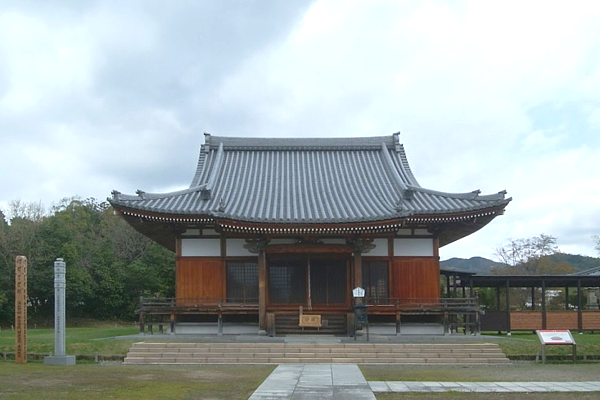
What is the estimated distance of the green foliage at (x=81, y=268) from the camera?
141 feet

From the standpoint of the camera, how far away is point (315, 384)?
501 inches

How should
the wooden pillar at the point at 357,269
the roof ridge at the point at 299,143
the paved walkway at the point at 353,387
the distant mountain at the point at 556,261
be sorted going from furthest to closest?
the distant mountain at the point at 556,261 → the roof ridge at the point at 299,143 → the wooden pillar at the point at 357,269 → the paved walkway at the point at 353,387

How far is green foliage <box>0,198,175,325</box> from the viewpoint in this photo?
43.1 meters

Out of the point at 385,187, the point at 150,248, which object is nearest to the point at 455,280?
the point at 385,187

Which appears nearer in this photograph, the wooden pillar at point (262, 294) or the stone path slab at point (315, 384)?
the stone path slab at point (315, 384)

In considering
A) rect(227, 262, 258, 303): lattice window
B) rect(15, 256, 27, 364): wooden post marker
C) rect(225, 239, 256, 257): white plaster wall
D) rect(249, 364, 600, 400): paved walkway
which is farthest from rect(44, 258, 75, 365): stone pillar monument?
rect(225, 239, 256, 257): white plaster wall

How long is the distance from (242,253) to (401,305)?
5936 mm

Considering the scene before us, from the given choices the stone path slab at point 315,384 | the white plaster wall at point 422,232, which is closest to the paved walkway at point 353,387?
the stone path slab at point 315,384

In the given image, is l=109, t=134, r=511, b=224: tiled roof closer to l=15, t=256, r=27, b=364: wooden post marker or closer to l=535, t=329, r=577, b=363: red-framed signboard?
l=15, t=256, r=27, b=364: wooden post marker

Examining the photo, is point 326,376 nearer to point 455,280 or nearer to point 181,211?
point 181,211

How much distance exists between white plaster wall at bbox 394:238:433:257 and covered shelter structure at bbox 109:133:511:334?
1.4 inches

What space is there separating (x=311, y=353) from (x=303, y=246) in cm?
A: 487

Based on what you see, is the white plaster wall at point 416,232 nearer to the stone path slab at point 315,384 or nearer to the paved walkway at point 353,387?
the stone path slab at point 315,384

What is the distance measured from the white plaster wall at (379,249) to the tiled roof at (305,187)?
48.7 inches
